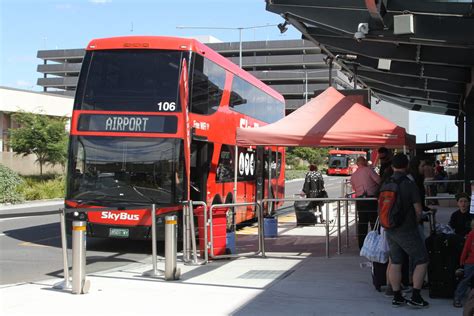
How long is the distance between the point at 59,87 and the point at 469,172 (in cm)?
12244

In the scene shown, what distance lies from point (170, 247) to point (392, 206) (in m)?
3.54

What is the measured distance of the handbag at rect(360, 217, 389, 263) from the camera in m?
7.78

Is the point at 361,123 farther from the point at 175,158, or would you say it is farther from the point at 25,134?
the point at 25,134

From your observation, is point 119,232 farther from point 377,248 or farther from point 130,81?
point 377,248

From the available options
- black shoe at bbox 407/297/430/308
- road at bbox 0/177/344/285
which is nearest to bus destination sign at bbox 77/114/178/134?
road at bbox 0/177/344/285

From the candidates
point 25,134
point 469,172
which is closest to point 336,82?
point 25,134

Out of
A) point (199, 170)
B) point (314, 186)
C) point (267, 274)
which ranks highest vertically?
point (199, 170)

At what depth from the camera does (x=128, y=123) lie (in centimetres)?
1190

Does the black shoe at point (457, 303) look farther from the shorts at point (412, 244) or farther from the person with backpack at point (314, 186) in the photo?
the person with backpack at point (314, 186)

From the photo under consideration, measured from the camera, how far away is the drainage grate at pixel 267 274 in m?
9.12

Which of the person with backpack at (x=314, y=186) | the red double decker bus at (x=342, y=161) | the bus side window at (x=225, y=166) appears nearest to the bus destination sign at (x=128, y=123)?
the bus side window at (x=225, y=166)

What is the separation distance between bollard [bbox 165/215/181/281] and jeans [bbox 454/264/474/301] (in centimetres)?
413

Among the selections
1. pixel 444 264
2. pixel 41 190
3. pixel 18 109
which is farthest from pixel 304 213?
pixel 18 109

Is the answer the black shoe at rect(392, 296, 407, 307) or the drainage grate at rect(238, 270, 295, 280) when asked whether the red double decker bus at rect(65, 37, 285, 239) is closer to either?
the drainage grate at rect(238, 270, 295, 280)
